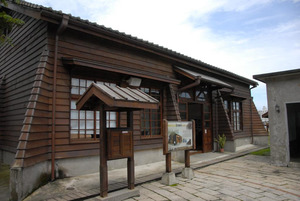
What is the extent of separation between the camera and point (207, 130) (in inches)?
453

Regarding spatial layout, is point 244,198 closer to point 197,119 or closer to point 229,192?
point 229,192

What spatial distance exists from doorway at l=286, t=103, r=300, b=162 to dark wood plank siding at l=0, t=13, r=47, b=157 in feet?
32.3

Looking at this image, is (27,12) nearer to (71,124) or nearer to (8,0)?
(8,0)

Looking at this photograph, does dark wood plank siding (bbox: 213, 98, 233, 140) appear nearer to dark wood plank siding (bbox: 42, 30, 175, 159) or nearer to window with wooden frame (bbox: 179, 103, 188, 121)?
window with wooden frame (bbox: 179, 103, 188, 121)

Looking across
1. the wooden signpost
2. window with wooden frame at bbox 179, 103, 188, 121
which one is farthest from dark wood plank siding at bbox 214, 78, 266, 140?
the wooden signpost

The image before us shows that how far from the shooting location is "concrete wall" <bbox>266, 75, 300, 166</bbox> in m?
8.02

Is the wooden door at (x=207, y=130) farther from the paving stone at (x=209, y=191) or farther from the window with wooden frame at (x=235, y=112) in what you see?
the paving stone at (x=209, y=191)

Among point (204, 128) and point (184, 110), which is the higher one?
point (184, 110)

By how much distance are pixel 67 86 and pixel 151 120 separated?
11.4 ft

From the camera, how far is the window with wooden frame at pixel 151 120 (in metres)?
8.52

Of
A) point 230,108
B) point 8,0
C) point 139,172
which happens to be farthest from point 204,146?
point 8,0

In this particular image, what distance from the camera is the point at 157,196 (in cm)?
504

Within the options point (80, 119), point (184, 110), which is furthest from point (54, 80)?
point (184, 110)

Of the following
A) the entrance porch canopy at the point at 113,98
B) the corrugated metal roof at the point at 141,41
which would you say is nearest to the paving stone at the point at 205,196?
the entrance porch canopy at the point at 113,98
